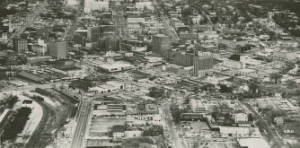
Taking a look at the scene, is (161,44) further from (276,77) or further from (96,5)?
(96,5)

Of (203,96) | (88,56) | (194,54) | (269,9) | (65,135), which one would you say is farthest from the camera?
(269,9)

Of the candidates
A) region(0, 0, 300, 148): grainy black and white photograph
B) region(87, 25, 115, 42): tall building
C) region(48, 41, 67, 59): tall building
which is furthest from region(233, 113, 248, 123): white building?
region(87, 25, 115, 42): tall building

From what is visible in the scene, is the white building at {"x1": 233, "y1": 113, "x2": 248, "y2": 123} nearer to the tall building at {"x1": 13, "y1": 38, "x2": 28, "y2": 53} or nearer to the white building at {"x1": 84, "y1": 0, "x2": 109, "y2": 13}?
the tall building at {"x1": 13, "y1": 38, "x2": 28, "y2": 53}

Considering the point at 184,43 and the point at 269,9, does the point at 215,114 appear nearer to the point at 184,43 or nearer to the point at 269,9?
the point at 184,43

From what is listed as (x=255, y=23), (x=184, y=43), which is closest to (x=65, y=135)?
(x=184, y=43)

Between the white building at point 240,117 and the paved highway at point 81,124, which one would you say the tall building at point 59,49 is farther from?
the white building at point 240,117

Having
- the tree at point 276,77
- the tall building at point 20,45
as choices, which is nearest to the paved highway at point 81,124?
the tree at point 276,77

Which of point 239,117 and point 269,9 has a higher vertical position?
point 269,9

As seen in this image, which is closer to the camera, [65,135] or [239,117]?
[65,135]
